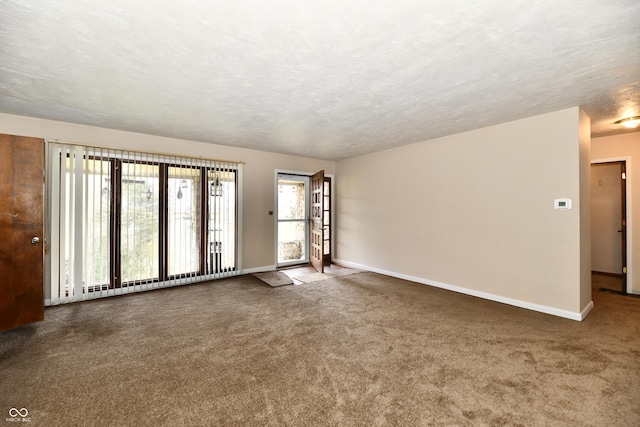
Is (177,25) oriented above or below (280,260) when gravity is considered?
above

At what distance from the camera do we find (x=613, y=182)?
523cm

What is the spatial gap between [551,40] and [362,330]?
9.62 ft

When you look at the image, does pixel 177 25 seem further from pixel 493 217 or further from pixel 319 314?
pixel 493 217

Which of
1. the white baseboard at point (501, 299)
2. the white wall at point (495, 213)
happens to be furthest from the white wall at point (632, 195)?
the white wall at point (495, 213)

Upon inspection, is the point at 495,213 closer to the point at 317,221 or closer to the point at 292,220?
the point at 317,221

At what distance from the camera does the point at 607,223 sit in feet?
17.2

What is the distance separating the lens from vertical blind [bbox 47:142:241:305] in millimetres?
3693

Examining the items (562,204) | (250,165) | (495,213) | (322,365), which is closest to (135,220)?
(250,165)

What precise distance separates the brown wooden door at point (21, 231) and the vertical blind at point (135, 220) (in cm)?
75

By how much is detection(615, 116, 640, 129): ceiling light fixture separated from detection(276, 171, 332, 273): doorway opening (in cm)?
451

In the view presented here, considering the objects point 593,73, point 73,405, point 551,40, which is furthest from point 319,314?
point 593,73

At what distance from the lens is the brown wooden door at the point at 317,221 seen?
5.58 m

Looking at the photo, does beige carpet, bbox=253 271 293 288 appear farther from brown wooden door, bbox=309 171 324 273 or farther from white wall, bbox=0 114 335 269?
brown wooden door, bbox=309 171 324 273

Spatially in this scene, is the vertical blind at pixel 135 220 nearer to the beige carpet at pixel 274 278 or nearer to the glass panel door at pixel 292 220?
the beige carpet at pixel 274 278
